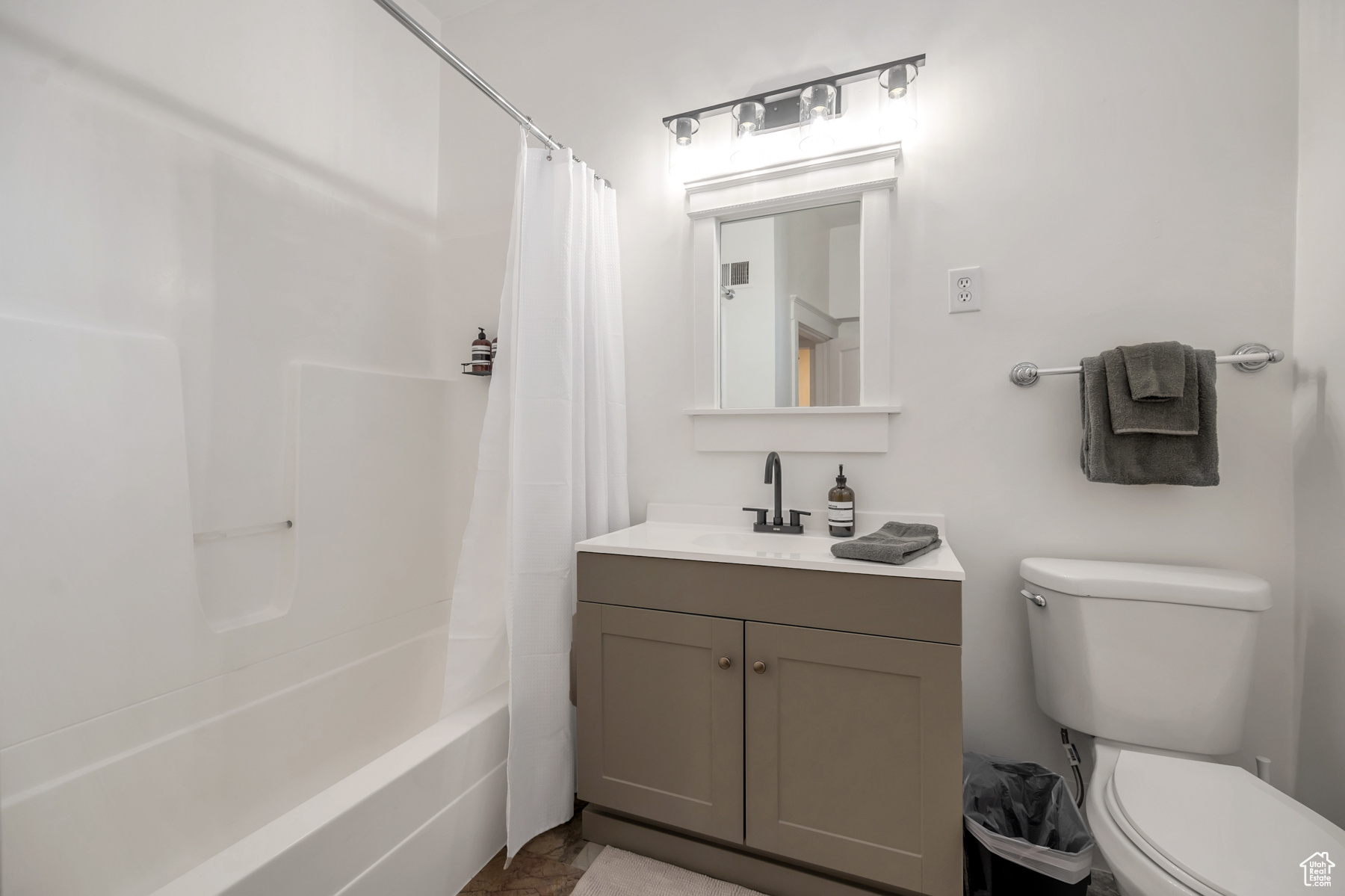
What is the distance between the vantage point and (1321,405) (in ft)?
4.21

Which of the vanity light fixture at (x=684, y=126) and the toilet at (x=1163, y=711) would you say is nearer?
the toilet at (x=1163, y=711)

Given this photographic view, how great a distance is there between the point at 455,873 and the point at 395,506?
3.78ft

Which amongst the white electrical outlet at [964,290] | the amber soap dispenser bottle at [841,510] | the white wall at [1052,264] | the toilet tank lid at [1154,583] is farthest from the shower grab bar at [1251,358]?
the amber soap dispenser bottle at [841,510]

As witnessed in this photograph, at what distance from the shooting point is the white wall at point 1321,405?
1.24m

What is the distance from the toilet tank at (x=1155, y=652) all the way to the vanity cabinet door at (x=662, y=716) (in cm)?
80

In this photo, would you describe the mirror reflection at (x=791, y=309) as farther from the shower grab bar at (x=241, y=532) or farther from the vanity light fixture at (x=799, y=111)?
the shower grab bar at (x=241, y=532)

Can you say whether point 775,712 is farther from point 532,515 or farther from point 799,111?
point 799,111

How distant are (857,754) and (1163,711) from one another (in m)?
0.70

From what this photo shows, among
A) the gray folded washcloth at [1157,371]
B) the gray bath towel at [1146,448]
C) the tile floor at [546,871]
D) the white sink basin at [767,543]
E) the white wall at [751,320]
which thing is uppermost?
the white wall at [751,320]

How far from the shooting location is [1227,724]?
1261mm

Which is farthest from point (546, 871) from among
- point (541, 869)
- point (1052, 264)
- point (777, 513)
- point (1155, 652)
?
point (1052, 264)

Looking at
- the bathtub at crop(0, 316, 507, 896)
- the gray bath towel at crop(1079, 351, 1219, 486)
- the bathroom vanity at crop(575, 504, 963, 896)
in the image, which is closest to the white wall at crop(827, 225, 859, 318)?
the gray bath towel at crop(1079, 351, 1219, 486)

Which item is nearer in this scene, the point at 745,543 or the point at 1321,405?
the point at 1321,405

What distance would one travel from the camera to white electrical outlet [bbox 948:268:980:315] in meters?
1.61
